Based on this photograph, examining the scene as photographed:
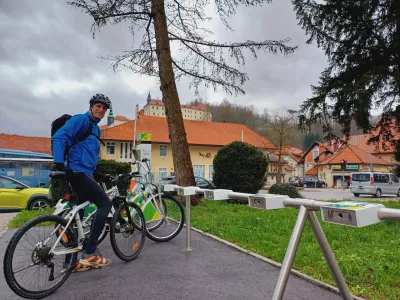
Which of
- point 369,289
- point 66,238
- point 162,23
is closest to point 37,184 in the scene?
point 162,23

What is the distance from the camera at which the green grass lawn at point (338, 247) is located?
3.68 metres

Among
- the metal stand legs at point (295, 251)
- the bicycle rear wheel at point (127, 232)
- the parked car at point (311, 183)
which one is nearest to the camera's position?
the metal stand legs at point (295, 251)

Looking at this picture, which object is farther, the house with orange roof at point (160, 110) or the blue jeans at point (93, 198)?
the house with orange roof at point (160, 110)

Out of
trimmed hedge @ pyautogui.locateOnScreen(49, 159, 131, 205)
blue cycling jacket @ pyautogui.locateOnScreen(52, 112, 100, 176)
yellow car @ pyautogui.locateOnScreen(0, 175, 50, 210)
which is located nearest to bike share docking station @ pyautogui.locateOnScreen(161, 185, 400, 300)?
blue cycling jacket @ pyautogui.locateOnScreen(52, 112, 100, 176)

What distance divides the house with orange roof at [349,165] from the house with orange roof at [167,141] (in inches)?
659

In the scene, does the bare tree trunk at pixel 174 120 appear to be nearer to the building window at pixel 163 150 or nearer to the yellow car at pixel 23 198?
the yellow car at pixel 23 198

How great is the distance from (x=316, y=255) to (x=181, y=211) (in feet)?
7.67

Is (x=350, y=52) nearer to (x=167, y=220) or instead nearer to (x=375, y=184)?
(x=167, y=220)

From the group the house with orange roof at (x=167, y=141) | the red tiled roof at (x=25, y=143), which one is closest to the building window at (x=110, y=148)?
the house with orange roof at (x=167, y=141)

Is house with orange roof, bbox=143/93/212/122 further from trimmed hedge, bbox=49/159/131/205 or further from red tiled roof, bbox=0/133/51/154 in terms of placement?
trimmed hedge, bbox=49/159/131/205

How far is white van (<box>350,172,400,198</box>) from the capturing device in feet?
98.7

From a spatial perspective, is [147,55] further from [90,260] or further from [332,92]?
[90,260]

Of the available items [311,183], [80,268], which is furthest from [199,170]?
[80,268]

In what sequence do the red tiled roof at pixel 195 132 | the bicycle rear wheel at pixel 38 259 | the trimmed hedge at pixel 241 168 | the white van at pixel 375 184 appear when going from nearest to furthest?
1. the bicycle rear wheel at pixel 38 259
2. the trimmed hedge at pixel 241 168
3. the white van at pixel 375 184
4. the red tiled roof at pixel 195 132
